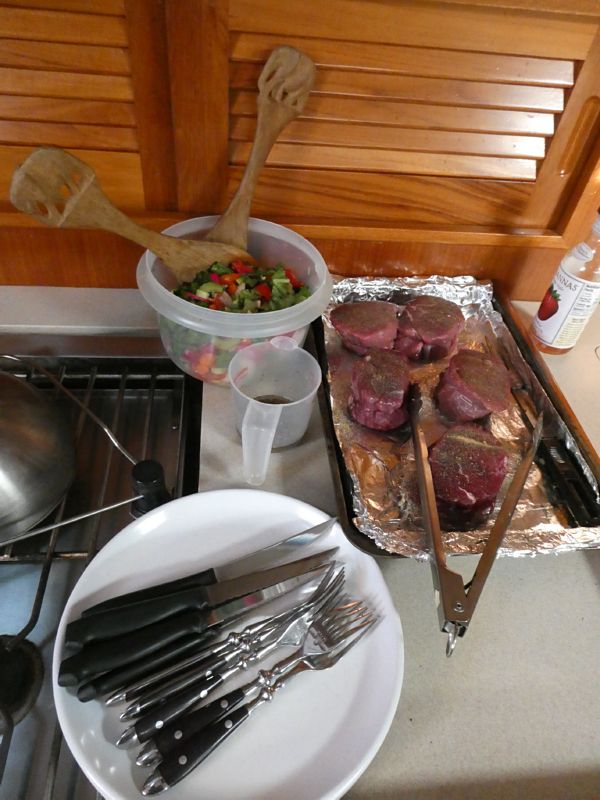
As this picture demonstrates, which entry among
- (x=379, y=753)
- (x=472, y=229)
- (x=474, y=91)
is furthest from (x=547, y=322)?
(x=379, y=753)

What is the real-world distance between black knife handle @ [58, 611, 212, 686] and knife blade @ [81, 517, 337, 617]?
3 cm

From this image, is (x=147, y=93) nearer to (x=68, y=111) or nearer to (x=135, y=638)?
(x=68, y=111)

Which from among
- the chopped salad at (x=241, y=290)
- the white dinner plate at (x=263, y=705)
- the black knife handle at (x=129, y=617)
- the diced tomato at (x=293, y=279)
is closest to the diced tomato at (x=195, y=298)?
the chopped salad at (x=241, y=290)

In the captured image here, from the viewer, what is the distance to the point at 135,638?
0.47m

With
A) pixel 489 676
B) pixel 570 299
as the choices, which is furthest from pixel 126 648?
pixel 570 299

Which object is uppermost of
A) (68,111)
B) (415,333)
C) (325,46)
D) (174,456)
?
(325,46)

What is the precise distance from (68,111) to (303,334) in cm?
38

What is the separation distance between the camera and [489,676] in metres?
0.53

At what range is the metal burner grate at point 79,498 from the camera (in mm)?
492

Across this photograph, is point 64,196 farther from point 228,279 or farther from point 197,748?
point 197,748

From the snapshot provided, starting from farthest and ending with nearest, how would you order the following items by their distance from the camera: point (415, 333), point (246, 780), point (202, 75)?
point (415, 333), point (202, 75), point (246, 780)

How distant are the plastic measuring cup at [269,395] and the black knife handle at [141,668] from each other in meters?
0.19

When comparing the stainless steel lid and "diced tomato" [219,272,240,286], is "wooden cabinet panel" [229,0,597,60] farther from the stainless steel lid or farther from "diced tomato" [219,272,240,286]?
the stainless steel lid

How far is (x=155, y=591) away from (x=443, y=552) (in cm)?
27
